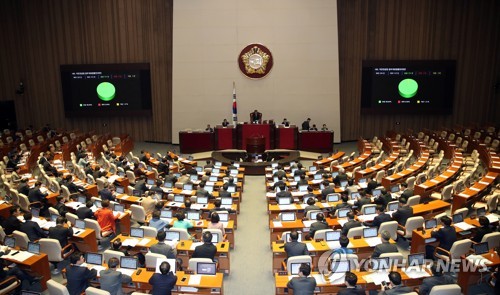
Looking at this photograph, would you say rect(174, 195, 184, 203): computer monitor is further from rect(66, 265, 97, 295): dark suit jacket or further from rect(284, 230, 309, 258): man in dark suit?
rect(66, 265, 97, 295): dark suit jacket

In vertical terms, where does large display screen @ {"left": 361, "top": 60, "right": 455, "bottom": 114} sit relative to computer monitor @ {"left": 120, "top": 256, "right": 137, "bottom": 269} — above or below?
above

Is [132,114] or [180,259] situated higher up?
[132,114]

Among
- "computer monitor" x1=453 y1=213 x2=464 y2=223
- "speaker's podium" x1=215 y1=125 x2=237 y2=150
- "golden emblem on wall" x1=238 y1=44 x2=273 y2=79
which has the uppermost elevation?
"golden emblem on wall" x1=238 y1=44 x2=273 y2=79

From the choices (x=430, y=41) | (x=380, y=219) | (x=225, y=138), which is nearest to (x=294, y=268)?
(x=380, y=219)

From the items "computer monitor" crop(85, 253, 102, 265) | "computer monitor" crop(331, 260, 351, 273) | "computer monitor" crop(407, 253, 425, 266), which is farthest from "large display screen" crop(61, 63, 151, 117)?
"computer monitor" crop(407, 253, 425, 266)

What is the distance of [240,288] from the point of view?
30.4ft

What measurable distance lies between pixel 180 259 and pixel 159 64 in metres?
18.6

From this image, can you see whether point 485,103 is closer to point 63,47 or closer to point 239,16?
point 239,16

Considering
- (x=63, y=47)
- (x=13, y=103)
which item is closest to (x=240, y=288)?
(x=63, y=47)

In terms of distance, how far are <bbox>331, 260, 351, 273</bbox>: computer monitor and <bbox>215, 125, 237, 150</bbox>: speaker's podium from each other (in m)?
15.9

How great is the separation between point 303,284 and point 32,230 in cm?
681

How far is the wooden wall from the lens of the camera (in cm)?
2569

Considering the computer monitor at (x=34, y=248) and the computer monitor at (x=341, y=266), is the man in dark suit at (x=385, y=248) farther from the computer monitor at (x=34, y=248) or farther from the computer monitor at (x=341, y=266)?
the computer monitor at (x=34, y=248)

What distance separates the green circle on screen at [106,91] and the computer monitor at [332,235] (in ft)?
65.2
